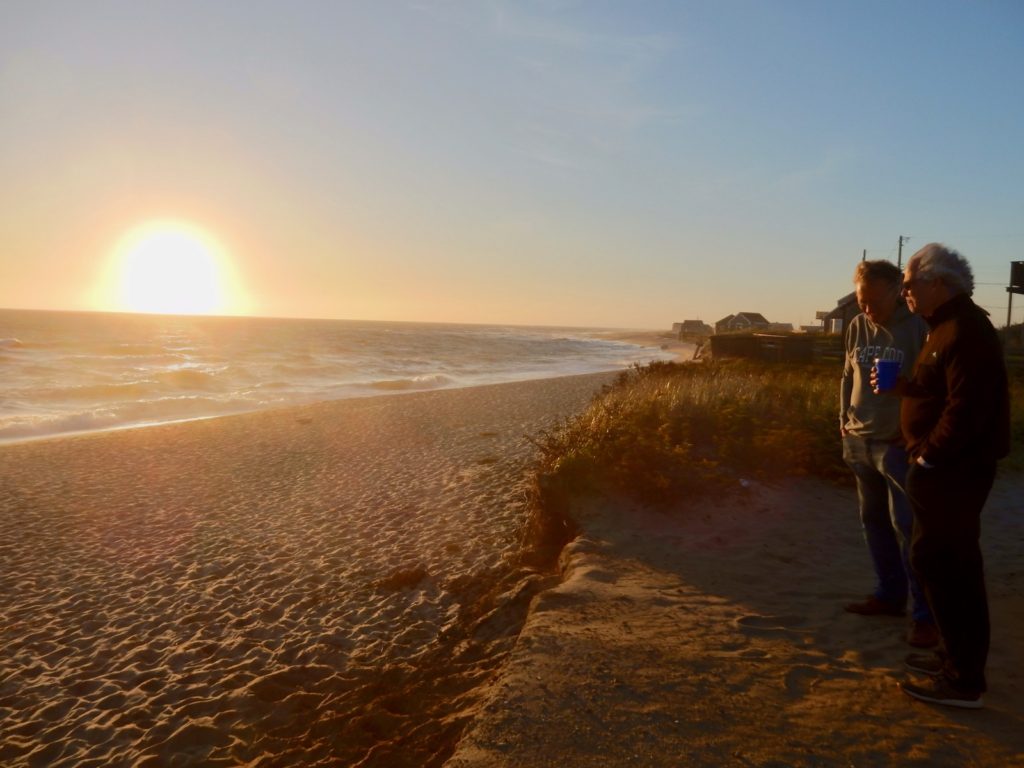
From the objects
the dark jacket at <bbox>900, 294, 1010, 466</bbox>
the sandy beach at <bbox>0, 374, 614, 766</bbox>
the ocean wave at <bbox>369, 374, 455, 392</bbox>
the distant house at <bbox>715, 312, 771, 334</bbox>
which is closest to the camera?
the dark jacket at <bbox>900, 294, 1010, 466</bbox>

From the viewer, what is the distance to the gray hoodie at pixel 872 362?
378cm

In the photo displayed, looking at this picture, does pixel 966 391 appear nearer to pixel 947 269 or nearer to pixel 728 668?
Answer: pixel 947 269

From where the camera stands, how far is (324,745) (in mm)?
3816

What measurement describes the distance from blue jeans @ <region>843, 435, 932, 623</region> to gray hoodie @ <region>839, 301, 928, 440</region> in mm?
93

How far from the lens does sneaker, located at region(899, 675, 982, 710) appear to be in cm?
319

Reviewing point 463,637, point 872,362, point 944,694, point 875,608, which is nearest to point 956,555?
point 944,694

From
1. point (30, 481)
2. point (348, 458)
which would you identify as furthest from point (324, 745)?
point (30, 481)

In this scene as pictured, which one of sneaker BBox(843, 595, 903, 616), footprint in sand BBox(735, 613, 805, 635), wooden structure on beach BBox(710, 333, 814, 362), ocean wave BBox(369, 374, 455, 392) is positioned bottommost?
ocean wave BBox(369, 374, 455, 392)

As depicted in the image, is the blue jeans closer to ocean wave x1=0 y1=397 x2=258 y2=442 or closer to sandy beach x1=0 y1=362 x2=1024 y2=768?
sandy beach x1=0 y1=362 x2=1024 y2=768

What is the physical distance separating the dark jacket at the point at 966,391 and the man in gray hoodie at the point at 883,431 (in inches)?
25.5

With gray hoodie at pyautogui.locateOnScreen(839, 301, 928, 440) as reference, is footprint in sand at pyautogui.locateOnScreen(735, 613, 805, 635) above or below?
below

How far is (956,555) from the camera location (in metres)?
3.07

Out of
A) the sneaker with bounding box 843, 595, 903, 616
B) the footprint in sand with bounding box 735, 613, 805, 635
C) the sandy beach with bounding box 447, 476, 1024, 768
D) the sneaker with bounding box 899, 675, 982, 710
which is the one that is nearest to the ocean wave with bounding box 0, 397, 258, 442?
the sandy beach with bounding box 447, 476, 1024, 768

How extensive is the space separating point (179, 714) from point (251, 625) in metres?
1.26
